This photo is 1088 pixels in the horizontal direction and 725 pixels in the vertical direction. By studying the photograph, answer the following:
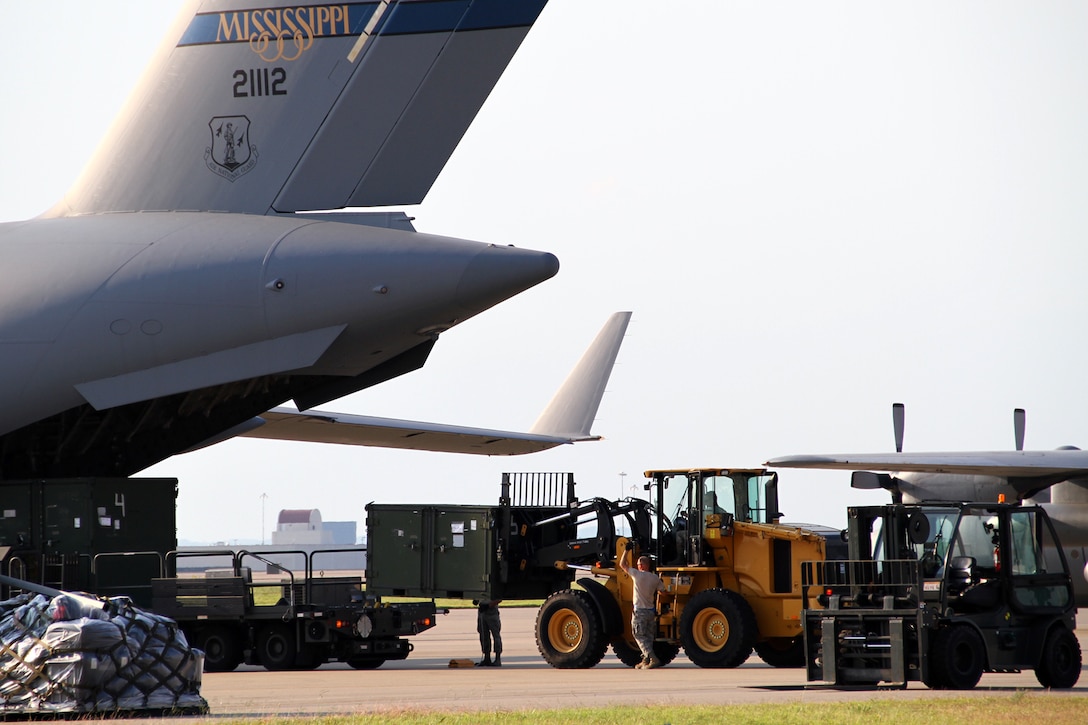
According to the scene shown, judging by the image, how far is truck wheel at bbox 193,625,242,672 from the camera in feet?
50.5

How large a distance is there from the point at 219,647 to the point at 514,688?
4500 millimetres

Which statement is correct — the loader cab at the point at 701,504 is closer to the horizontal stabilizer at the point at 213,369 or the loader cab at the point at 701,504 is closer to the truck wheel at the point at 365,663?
the truck wheel at the point at 365,663

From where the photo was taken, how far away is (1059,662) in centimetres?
1246

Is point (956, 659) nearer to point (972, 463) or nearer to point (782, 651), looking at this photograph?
point (782, 651)

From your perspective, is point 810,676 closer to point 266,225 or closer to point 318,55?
point 266,225

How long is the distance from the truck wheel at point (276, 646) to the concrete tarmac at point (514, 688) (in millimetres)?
225

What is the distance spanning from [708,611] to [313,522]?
5442 inches

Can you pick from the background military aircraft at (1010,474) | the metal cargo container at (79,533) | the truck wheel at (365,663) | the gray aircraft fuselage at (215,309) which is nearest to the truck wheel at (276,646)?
the truck wheel at (365,663)

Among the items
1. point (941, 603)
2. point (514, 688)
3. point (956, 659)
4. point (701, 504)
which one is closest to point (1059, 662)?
point (956, 659)

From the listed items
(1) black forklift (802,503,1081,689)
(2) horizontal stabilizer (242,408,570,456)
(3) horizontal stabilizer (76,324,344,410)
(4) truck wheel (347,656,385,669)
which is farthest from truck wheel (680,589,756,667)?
(2) horizontal stabilizer (242,408,570,456)

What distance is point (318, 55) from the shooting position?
15.0 metres

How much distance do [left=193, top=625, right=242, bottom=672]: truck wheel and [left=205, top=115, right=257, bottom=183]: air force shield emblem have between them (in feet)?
16.6

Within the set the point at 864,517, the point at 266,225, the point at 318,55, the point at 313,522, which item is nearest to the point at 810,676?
the point at 864,517

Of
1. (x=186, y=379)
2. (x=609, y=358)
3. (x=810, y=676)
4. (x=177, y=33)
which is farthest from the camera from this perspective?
(x=609, y=358)
